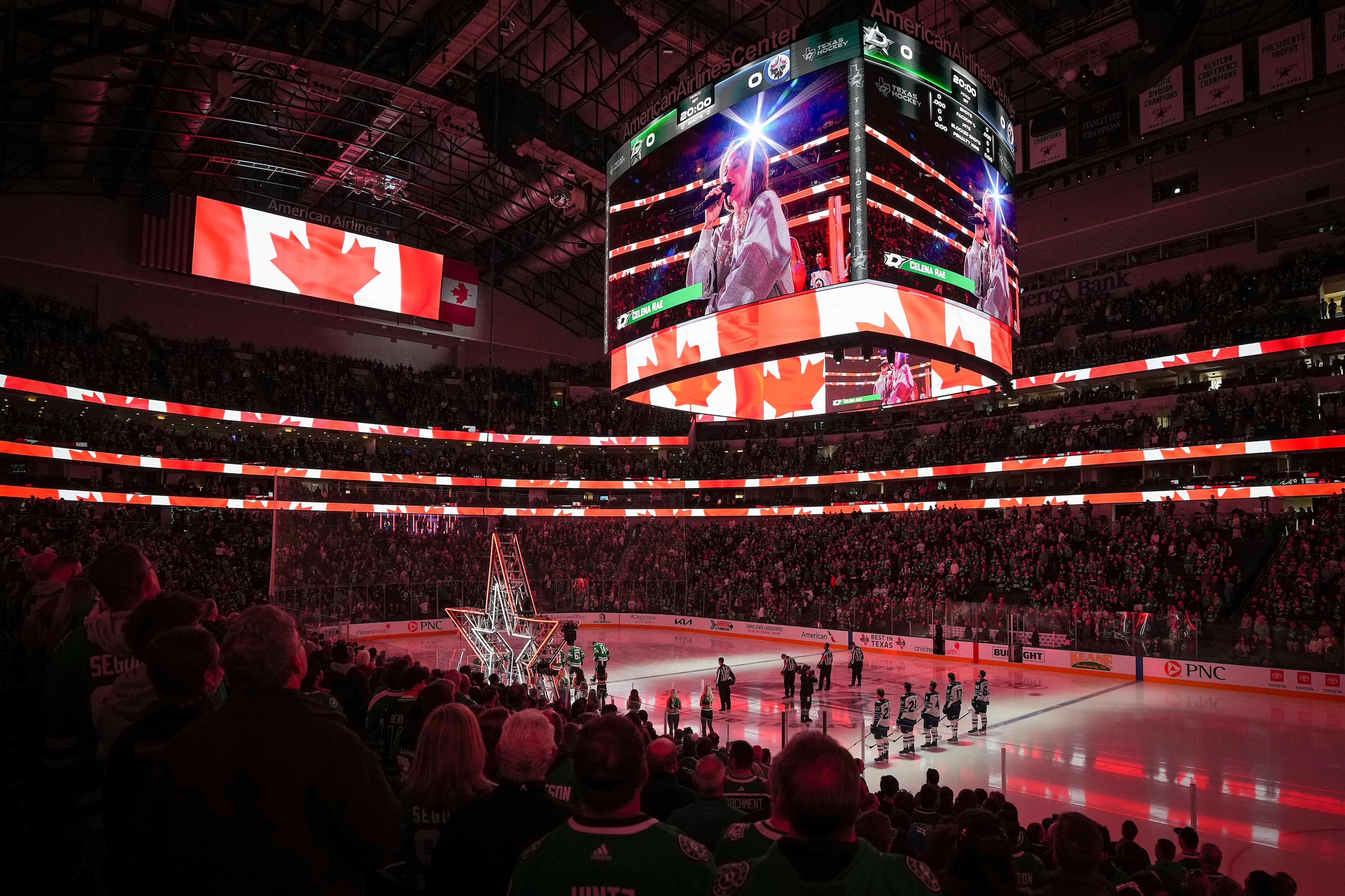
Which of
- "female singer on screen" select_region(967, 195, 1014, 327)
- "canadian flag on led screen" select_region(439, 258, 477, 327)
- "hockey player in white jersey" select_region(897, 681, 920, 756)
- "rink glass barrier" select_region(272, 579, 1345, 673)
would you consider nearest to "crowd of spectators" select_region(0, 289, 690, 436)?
"canadian flag on led screen" select_region(439, 258, 477, 327)

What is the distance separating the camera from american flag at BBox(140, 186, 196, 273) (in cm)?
2930

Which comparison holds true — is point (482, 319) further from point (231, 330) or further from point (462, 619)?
point (462, 619)

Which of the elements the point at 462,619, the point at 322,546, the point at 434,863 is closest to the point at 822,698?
the point at 462,619

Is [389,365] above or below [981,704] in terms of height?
above

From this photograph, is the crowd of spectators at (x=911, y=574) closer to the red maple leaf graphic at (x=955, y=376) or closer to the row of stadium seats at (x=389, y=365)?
the row of stadium seats at (x=389, y=365)

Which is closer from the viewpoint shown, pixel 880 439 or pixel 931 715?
pixel 931 715

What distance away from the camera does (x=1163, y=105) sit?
26.8 m

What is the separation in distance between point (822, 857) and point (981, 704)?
1772cm

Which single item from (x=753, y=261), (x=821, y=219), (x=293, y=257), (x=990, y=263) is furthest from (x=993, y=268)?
(x=293, y=257)

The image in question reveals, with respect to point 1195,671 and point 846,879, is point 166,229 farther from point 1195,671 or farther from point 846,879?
point 1195,671

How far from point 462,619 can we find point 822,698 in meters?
9.93

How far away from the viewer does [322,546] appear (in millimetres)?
24109

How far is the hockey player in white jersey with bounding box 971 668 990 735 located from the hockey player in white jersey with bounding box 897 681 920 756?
2012mm

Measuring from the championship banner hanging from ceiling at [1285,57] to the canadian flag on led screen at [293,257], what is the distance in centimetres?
2862
